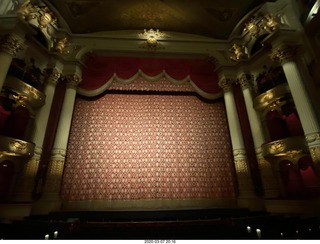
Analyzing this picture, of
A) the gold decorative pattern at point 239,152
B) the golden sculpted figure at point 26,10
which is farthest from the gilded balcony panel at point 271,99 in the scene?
the golden sculpted figure at point 26,10

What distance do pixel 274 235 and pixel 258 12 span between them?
27.9 feet

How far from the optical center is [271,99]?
283 inches

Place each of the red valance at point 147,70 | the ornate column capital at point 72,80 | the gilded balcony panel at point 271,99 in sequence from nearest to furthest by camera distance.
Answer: the gilded balcony panel at point 271,99 → the ornate column capital at point 72,80 → the red valance at point 147,70

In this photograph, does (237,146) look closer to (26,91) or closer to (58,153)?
(58,153)

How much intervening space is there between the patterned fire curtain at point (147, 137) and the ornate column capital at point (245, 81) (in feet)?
3.65

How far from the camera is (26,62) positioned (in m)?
7.59


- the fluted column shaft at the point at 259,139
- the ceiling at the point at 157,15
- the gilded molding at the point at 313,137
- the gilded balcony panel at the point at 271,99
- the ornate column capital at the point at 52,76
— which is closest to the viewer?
the gilded molding at the point at 313,137

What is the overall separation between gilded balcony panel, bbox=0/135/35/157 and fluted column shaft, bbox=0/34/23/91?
188 cm

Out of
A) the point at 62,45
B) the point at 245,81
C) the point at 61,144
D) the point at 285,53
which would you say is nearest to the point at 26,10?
the point at 62,45

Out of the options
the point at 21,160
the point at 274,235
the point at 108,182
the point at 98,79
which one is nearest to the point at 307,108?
the point at 274,235

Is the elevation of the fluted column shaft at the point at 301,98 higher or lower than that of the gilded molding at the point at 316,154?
higher

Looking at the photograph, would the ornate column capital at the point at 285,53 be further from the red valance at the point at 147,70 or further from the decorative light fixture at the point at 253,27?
the red valance at the point at 147,70

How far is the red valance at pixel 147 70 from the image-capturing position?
856cm

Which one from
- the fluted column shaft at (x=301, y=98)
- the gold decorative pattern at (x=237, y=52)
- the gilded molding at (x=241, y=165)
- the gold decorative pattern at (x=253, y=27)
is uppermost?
the gold decorative pattern at (x=253, y=27)
